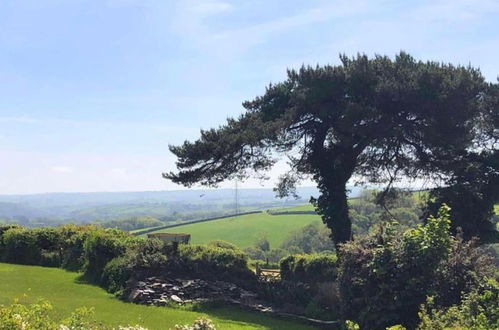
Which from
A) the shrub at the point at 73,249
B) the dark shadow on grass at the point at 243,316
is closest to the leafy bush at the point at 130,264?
the dark shadow on grass at the point at 243,316

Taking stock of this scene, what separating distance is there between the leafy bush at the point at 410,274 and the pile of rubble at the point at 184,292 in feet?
22.9

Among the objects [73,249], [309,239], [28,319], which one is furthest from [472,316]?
[309,239]

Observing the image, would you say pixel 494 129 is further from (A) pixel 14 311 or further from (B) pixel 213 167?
(A) pixel 14 311

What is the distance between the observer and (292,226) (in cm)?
10362

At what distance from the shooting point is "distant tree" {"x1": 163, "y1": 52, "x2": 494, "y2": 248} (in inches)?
814

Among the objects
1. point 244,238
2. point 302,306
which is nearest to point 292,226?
point 244,238

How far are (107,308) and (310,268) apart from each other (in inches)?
327

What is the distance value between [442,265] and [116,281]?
40.7ft

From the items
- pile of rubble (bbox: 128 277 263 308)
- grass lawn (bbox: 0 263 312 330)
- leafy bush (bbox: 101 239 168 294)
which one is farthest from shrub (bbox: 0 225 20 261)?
pile of rubble (bbox: 128 277 263 308)

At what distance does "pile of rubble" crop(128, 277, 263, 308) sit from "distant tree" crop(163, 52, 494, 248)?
614 centimetres

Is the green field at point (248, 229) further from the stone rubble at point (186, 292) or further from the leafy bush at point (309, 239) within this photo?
the stone rubble at point (186, 292)

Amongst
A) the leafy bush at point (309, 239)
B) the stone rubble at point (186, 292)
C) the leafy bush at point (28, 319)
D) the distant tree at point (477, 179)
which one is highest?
the distant tree at point (477, 179)

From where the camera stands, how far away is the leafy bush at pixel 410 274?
10.8 metres

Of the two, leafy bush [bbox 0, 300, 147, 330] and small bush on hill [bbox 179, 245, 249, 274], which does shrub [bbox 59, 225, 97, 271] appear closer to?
small bush on hill [bbox 179, 245, 249, 274]
